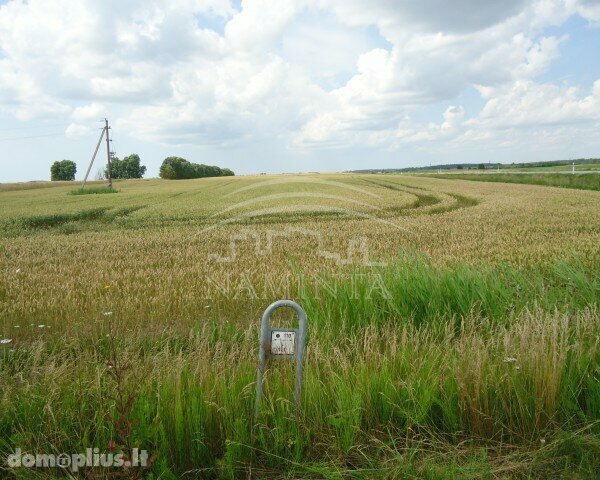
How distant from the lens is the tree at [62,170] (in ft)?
351

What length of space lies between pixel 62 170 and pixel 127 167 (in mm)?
15129

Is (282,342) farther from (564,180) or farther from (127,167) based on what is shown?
(127,167)

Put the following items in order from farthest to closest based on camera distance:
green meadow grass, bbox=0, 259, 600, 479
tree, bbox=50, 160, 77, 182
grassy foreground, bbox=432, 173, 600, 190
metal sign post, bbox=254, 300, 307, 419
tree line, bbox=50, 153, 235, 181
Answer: tree, bbox=50, 160, 77, 182
tree line, bbox=50, 153, 235, 181
grassy foreground, bbox=432, 173, 600, 190
metal sign post, bbox=254, 300, 307, 419
green meadow grass, bbox=0, 259, 600, 479

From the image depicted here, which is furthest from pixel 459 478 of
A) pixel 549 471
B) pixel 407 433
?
pixel 549 471

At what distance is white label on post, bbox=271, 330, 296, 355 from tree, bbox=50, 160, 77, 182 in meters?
117

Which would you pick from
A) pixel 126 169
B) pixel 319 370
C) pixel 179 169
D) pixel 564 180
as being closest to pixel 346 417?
pixel 319 370

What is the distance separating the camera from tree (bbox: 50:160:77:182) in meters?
107

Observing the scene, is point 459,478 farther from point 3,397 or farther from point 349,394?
point 3,397

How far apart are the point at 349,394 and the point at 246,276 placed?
14.4 feet

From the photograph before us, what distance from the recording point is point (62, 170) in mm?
107125

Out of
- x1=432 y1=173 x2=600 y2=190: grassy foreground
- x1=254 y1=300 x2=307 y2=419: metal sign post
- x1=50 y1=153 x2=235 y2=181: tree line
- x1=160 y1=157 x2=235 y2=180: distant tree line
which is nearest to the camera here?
x1=254 y1=300 x2=307 y2=419: metal sign post

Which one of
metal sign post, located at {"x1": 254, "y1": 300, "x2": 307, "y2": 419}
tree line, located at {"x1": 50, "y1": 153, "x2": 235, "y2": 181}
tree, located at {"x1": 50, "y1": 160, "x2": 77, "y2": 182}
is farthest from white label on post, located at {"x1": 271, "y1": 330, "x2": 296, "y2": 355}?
tree, located at {"x1": 50, "y1": 160, "x2": 77, "y2": 182}

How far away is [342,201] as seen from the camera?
24797 millimetres

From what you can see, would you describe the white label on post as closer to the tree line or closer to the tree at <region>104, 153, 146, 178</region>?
the tree line
